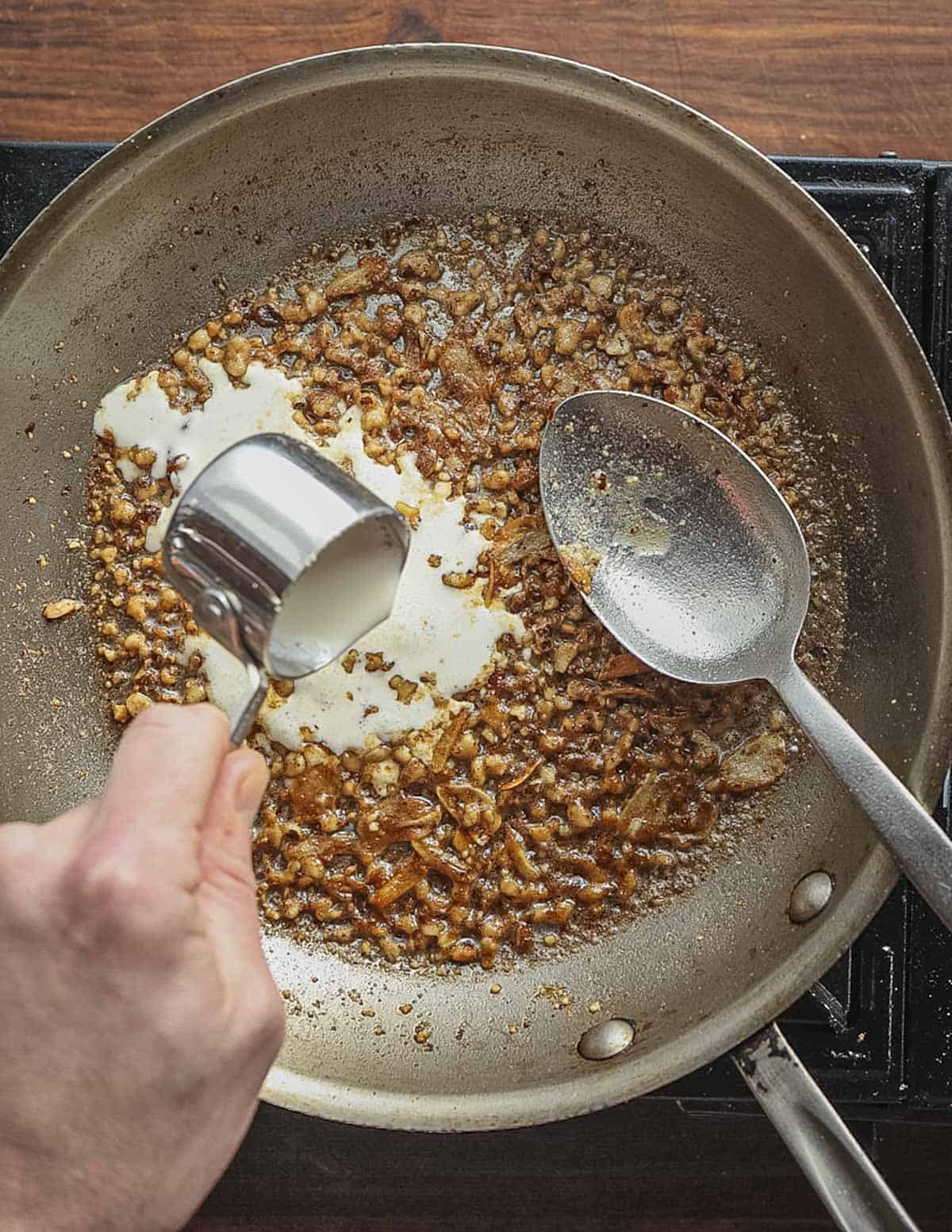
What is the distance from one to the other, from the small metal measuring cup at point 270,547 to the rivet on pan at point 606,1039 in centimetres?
41

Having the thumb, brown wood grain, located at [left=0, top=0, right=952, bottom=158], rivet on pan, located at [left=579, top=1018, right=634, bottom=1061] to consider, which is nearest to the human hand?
the thumb

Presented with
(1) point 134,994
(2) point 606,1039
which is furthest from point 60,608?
(2) point 606,1039

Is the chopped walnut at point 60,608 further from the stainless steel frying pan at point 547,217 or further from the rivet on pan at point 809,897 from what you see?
the rivet on pan at point 809,897

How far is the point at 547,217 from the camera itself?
1022 mm

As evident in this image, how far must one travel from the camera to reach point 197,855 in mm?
638

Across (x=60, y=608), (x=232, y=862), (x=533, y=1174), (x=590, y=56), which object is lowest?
(x=533, y=1174)

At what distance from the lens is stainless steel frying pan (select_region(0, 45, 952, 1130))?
0.90m

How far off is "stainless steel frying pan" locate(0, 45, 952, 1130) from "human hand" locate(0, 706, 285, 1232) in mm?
261

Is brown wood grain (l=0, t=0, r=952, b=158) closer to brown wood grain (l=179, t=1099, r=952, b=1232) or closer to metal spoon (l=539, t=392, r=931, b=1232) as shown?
metal spoon (l=539, t=392, r=931, b=1232)

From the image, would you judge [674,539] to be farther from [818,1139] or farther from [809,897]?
[818,1139]

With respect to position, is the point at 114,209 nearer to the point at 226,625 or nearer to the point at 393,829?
the point at 226,625

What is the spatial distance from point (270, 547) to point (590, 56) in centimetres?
59

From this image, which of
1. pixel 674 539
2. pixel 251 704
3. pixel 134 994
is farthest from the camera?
pixel 674 539

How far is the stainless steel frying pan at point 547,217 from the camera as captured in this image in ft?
2.94
